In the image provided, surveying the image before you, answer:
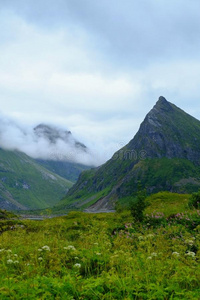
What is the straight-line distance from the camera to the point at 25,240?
543 inches

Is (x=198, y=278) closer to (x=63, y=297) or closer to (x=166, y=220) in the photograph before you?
(x=63, y=297)

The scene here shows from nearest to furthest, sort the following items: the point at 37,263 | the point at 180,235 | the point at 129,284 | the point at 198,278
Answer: the point at 129,284
the point at 198,278
the point at 37,263
the point at 180,235

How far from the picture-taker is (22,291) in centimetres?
603

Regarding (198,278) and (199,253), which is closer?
(198,278)

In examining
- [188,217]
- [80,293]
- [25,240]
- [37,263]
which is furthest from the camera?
[188,217]

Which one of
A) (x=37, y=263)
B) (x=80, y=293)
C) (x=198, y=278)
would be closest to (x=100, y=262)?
(x=37, y=263)

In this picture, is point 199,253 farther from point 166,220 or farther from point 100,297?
point 166,220

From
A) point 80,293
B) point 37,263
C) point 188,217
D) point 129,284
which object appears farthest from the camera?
point 188,217

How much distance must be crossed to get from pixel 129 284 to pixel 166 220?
14.8 m

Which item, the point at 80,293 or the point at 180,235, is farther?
the point at 180,235

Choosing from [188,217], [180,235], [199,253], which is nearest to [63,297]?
[199,253]

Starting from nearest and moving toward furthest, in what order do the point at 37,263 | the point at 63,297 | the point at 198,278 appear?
the point at 63,297
the point at 198,278
the point at 37,263

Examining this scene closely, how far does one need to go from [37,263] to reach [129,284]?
3808mm

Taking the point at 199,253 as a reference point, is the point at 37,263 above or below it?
below
